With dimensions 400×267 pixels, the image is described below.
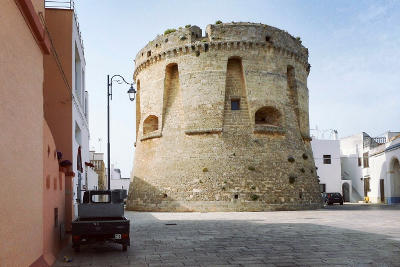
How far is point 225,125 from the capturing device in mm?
22812

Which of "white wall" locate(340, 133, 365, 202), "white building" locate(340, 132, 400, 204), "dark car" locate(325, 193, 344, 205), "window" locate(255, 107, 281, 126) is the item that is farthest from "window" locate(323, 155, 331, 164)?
"window" locate(255, 107, 281, 126)

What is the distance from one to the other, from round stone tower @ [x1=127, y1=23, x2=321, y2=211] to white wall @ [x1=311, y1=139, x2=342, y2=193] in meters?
16.2

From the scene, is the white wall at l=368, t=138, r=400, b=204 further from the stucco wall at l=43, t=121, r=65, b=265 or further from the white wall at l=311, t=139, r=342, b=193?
the stucco wall at l=43, t=121, r=65, b=265

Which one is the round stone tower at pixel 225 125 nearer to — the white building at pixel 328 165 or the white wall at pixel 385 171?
the white wall at pixel 385 171

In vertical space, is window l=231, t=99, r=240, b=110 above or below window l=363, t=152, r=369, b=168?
above

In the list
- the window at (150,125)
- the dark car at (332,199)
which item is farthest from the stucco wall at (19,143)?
the dark car at (332,199)

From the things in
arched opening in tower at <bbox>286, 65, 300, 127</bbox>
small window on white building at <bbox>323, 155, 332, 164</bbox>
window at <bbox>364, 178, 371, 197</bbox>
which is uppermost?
arched opening in tower at <bbox>286, 65, 300, 127</bbox>

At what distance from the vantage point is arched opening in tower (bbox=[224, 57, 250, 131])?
2291 cm

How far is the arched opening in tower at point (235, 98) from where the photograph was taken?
75.2ft

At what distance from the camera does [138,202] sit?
950 inches

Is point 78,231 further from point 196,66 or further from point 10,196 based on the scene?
point 196,66

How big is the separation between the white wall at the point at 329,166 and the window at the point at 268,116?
17.8 meters

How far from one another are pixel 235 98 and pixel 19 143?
60.6ft

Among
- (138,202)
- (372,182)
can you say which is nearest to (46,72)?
(138,202)
